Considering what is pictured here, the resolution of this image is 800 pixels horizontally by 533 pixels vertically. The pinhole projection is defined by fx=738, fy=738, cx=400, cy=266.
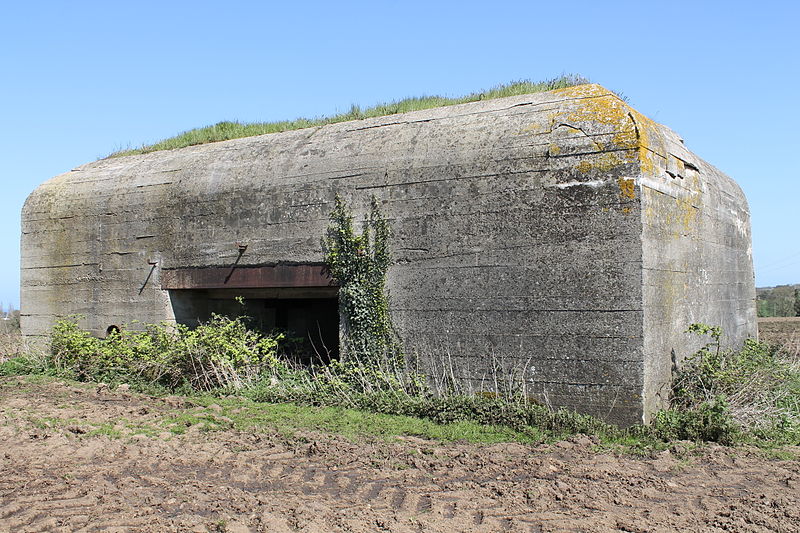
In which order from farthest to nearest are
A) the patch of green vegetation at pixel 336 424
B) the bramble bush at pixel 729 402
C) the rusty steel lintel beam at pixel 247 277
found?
the rusty steel lintel beam at pixel 247 277 → the patch of green vegetation at pixel 336 424 → the bramble bush at pixel 729 402

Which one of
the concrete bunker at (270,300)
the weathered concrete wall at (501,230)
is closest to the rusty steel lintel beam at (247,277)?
the concrete bunker at (270,300)

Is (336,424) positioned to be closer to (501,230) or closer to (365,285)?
(365,285)

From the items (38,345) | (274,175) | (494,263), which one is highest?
(274,175)

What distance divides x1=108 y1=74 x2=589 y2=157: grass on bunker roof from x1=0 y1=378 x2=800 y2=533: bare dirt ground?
4.37m

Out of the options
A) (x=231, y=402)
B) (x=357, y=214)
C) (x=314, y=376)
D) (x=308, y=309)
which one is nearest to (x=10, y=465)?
(x=231, y=402)

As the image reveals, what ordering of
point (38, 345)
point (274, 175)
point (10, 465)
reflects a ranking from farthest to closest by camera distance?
1. point (38, 345)
2. point (274, 175)
3. point (10, 465)

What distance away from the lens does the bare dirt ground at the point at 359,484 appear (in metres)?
4.38

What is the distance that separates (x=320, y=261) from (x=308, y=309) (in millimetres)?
2516

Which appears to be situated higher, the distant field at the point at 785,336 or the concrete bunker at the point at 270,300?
the concrete bunker at the point at 270,300

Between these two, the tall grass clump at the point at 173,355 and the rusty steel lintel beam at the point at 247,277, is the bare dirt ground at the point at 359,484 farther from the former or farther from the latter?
the rusty steel lintel beam at the point at 247,277

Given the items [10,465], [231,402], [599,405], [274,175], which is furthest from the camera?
[274,175]

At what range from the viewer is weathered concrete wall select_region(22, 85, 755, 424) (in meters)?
6.80

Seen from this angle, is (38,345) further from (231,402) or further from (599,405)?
(599,405)

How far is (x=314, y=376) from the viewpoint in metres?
8.30
